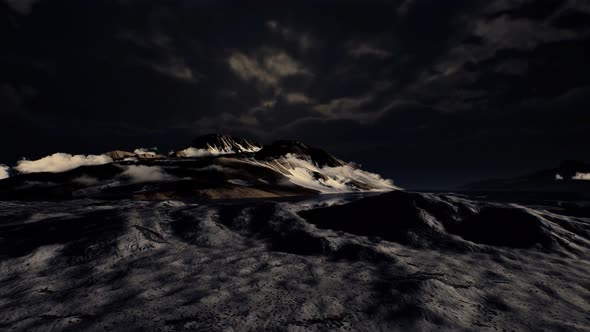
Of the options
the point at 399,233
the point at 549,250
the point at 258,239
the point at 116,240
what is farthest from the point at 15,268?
the point at 549,250

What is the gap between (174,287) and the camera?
61.9 feet

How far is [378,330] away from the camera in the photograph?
13750 millimetres

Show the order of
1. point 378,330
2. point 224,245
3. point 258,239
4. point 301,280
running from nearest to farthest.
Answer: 1. point 378,330
2. point 301,280
3. point 224,245
4. point 258,239

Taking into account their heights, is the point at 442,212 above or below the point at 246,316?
above

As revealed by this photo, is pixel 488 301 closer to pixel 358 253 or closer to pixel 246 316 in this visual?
pixel 358 253

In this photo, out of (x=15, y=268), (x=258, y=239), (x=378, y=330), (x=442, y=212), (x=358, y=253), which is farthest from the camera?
(x=442, y=212)

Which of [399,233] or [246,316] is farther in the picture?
[399,233]

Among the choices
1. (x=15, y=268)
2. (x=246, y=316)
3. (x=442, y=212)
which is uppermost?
(x=442, y=212)

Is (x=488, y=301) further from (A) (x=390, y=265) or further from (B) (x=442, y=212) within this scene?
(B) (x=442, y=212)

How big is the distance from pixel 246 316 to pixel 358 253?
47.2ft

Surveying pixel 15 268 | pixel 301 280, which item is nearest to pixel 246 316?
pixel 301 280

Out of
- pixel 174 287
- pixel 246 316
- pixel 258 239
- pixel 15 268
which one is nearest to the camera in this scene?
pixel 246 316

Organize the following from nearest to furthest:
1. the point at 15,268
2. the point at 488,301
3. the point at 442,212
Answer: the point at 488,301
the point at 15,268
the point at 442,212

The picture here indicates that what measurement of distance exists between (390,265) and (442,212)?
20.7 m
